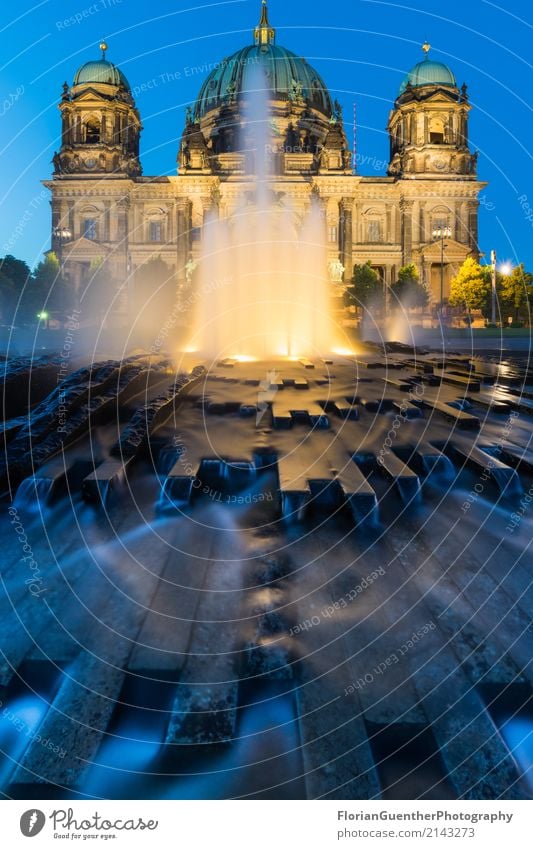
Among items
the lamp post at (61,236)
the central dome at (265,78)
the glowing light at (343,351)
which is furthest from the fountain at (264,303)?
the central dome at (265,78)

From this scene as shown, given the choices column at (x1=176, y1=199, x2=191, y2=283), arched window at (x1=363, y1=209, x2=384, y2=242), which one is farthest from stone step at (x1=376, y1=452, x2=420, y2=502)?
arched window at (x1=363, y1=209, x2=384, y2=242)

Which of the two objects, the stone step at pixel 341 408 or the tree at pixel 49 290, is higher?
the tree at pixel 49 290

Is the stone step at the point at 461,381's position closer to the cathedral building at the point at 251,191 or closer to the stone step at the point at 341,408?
the stone step at the point at 341,408

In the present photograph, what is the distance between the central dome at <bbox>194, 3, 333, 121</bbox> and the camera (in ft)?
255

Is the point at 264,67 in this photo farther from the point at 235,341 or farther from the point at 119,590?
the point at 119,590

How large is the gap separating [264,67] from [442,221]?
4141cm

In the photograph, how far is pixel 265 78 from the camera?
261ft
